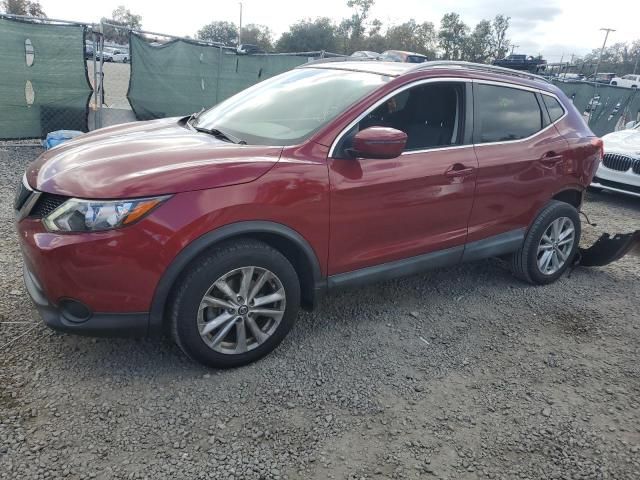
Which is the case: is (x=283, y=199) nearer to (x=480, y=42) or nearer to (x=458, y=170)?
(x=458, y=170)

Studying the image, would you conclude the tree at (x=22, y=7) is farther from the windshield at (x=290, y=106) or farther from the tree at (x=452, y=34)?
the windshield at (x=290, y=106)

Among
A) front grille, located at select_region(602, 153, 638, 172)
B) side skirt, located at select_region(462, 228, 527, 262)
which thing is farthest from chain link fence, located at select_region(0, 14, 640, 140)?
side skirt, located at select_region(462, 228, 527, 262)

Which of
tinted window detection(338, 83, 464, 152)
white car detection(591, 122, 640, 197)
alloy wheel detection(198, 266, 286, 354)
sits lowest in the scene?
alloy wheel detection(198, 266, 286, 354)

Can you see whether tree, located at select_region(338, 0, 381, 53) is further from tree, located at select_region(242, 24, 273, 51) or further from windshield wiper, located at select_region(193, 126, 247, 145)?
windshield wiper, located at select_region(193, 126, 247, 145)

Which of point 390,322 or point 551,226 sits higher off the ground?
point 551,226

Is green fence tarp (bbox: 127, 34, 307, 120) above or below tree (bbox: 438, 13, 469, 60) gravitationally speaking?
below

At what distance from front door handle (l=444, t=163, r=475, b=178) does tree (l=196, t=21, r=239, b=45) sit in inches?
3387

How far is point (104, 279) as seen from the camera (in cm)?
241

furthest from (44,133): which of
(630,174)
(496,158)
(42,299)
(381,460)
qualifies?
(630,174)

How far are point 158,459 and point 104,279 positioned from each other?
2.86ft

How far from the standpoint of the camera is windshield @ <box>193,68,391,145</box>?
10.1 feet

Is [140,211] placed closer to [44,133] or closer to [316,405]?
[316,405]

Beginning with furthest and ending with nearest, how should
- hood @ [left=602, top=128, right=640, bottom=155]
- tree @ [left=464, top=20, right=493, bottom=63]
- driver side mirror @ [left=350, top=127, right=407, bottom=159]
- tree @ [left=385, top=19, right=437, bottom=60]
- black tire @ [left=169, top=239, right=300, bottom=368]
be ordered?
tree @ [left=464, top=20, right=493, bottom=63] → tree @ [left=385, top=19, right=437, bottom=60] → hood @ [left=602, top=128, right=640, bottom=155] → driver side mirror @ [left=350, top=127, right=407, bottom=159] → black tire @ [left=169, top=239, right=300, bottom=368]

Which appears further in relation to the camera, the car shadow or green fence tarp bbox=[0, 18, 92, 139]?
the car shadow
